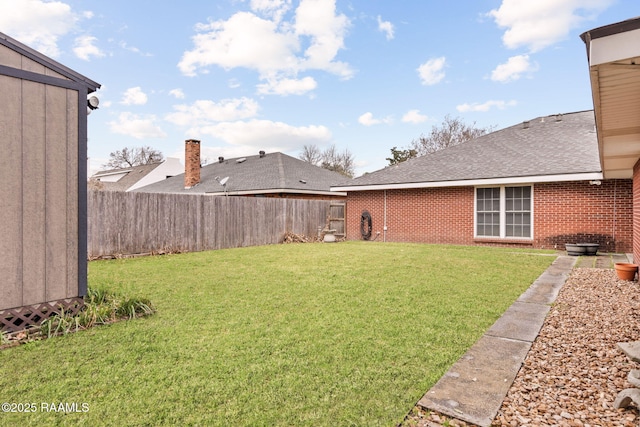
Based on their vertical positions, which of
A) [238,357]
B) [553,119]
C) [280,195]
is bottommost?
[238,357]

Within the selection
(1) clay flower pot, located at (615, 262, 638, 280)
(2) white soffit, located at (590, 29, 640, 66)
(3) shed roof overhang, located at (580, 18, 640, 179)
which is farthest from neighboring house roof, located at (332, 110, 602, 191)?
(2) white soffit, located at (590, 29, 640, 66)

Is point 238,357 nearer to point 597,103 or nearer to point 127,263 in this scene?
point 597,103

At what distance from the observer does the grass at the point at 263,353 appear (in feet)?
7.12

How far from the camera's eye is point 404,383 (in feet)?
8.09

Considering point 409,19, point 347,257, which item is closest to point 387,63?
point 409,19

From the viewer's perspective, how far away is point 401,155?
1399 inches

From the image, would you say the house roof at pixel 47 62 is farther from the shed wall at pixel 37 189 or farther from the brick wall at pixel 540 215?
the brick wall at pixel 540 215

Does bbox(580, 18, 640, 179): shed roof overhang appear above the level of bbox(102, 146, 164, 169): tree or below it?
below

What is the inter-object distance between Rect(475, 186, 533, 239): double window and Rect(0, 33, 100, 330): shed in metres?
11.3

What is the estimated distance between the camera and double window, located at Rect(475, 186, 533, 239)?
36.8ft

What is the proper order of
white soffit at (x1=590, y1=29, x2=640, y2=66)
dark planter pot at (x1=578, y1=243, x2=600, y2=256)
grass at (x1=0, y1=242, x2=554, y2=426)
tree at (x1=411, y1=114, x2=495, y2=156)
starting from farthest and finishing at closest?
1. tree at (x1=411, y1=114, x2=495, y2=156)
2. dark planter pot at (x1=578, y1=243, x2=600, y2=256)
3. grass at (x1=0, y1=242, x2=554, y2=426)
4. white soffit at (x1=590, y1=29, x2=640, y2=66)

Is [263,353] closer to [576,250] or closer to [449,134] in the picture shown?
[576,250]

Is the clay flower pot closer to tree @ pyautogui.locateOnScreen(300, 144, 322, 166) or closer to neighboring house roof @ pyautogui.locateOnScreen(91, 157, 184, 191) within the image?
neighboring house roof @ pyautogui.locateOnScreen(91, 157, 184, 191)

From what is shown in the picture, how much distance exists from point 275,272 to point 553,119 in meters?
13.4
